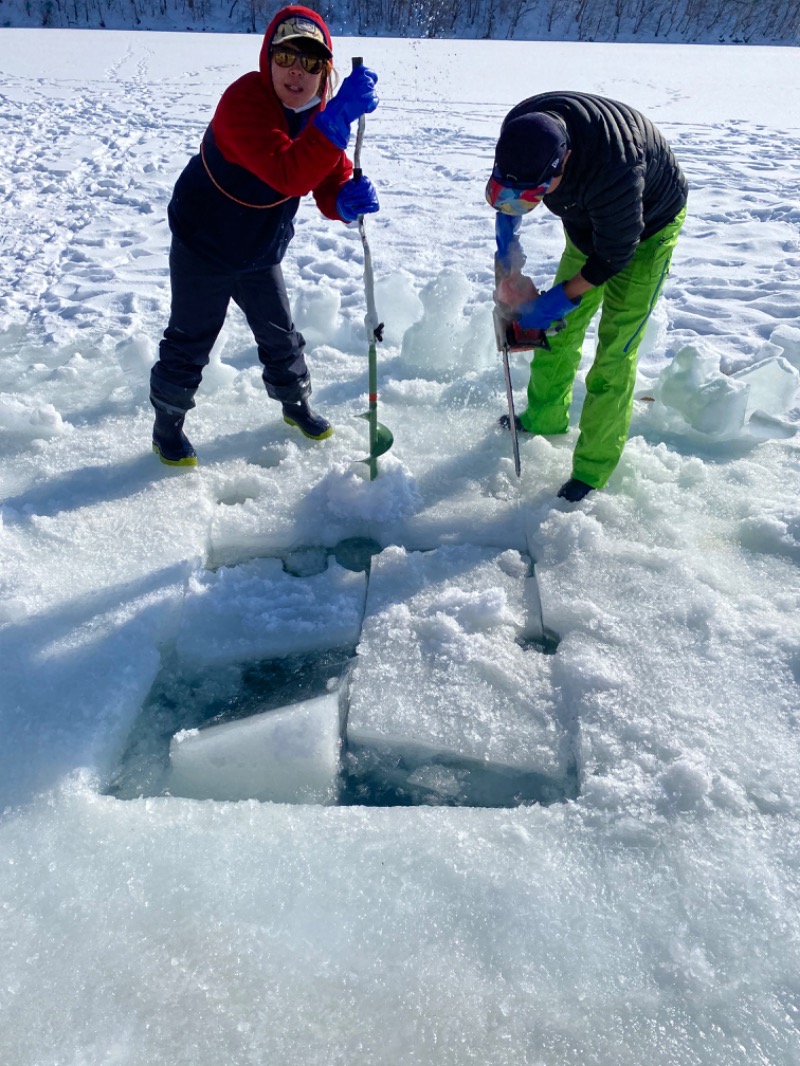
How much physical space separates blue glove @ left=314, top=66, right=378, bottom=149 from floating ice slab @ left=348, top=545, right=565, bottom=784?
1.38m

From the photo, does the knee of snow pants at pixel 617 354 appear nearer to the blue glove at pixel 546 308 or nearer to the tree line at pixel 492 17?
the blue glove at pixel 546 308

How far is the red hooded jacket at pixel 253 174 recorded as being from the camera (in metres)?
2.33

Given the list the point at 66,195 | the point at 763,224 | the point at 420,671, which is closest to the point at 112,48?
the point at 66,195

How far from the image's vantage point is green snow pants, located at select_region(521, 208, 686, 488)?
2682 mm

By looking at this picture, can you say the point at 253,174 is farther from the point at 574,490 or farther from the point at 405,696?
the point at 405,696

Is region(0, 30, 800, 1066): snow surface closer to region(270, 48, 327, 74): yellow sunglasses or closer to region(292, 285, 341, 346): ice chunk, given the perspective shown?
region(292, 285, 341, 346): ice chunk

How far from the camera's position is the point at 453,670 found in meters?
2.27

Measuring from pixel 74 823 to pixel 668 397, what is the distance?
2.97 m

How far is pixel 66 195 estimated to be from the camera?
646 cm

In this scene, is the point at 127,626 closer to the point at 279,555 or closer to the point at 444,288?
the point at 279,555

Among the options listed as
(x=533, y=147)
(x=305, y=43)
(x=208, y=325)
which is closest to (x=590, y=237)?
(x=533, y=147)

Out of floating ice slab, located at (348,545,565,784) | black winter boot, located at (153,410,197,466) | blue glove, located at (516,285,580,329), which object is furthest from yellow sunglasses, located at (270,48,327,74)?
floating ice slab, located at (348,545,565,784)

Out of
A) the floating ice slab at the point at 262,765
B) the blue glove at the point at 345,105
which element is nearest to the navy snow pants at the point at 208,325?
the blue glove at the point at 345,105

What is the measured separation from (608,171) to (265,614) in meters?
1.78
